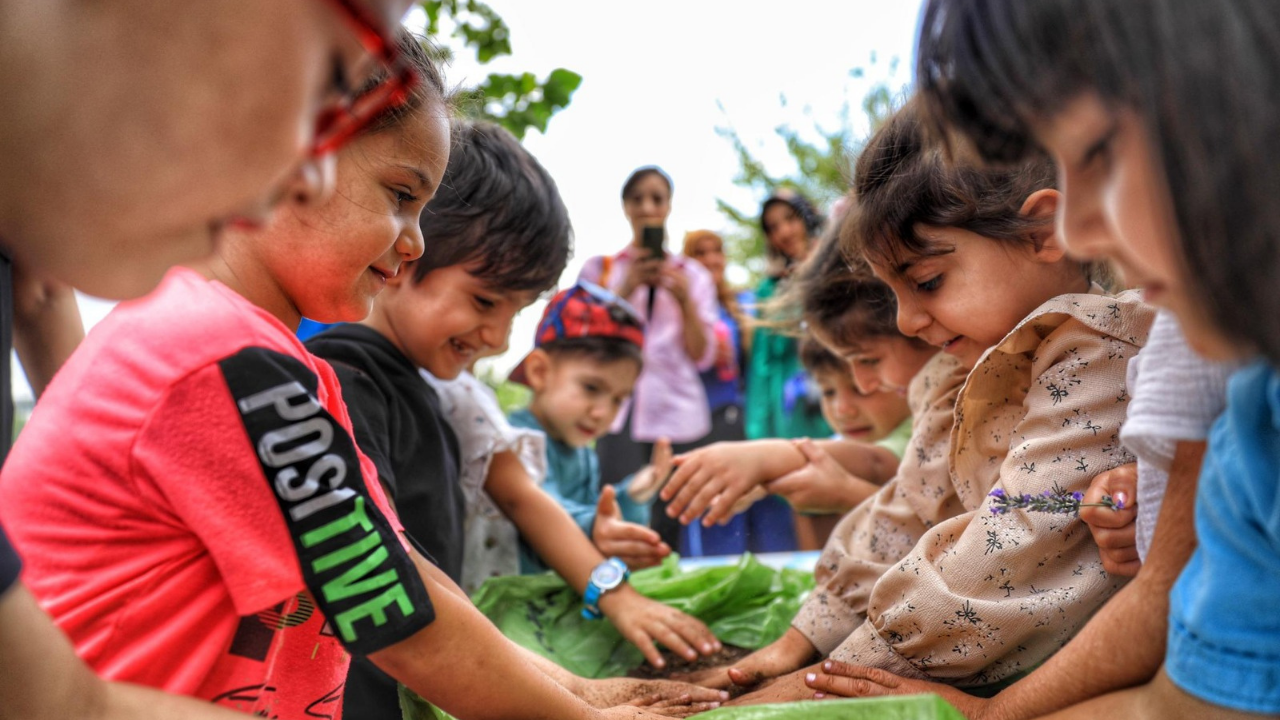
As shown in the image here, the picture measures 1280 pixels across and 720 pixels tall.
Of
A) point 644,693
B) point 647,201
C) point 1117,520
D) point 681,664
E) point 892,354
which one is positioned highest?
point 647,201

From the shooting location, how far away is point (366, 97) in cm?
64

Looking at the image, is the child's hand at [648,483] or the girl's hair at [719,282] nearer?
the child's hand at [648,483]

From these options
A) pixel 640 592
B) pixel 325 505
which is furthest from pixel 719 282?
pixel 325 505

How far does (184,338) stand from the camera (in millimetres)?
877

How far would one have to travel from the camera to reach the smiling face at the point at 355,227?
1160mm

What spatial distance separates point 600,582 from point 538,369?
123cm

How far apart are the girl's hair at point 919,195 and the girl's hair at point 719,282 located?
267cm

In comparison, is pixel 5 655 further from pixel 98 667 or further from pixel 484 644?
pixel 484 644

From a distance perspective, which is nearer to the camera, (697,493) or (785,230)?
(697,493)

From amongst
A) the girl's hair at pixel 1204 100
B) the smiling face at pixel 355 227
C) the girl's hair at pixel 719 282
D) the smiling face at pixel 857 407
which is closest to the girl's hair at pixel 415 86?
the smiling face at pixel 355 227

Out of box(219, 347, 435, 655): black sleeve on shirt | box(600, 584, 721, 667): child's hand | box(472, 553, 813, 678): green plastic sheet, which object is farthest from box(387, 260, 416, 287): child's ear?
box(219, 347, 435, 655): black sleeve on shirt

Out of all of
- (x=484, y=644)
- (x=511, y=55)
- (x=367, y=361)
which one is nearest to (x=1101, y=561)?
(x=484, y=644)

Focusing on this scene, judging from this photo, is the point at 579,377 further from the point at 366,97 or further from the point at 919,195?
the point at 366,97

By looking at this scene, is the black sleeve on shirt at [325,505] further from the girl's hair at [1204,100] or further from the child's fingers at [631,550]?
the child's fingers at [631,550]
